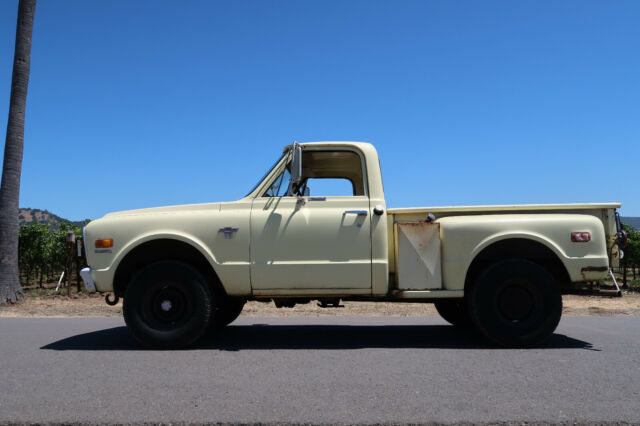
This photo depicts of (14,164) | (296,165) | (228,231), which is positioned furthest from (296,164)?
(14,164)

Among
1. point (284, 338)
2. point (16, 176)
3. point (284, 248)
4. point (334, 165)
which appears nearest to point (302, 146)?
point (334, 165)

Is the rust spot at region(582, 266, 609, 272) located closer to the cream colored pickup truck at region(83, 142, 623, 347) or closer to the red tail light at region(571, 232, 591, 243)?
the cream colored pickup truck at region(83, 142, 623, 347)

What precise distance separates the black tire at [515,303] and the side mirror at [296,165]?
80.7 inches

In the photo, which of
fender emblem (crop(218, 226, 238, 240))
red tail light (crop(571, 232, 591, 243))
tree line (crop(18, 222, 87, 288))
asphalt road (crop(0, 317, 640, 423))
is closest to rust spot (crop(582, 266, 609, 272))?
red tail light (crop(571, 232, 591, 243))

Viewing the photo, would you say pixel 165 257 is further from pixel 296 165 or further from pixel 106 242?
pixel 296 165

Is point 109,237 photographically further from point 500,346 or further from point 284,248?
point 500,346

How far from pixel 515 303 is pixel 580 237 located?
905mm

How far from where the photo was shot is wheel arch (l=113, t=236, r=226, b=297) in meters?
4.87

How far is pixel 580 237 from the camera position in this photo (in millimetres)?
4621

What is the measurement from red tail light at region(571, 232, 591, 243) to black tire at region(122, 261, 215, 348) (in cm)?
361

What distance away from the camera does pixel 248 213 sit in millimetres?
4836

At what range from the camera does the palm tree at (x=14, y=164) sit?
1088cm

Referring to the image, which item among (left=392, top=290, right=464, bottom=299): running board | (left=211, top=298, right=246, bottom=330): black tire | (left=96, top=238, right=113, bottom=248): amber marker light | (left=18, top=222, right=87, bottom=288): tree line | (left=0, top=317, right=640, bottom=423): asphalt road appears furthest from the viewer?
(left=18, top=222, right=87, bottom=288): tree line

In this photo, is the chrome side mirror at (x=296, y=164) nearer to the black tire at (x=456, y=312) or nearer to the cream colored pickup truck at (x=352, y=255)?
the cream colored pickup truck at (x=352, y=255)
